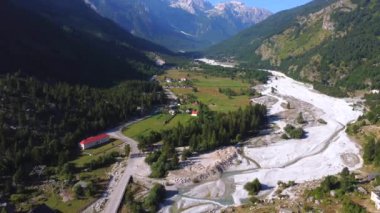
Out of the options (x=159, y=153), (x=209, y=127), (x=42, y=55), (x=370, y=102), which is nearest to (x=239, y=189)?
(x=159, y=153)

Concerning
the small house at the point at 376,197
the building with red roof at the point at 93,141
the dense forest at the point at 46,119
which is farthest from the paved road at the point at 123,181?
the small house at the point at 376,197

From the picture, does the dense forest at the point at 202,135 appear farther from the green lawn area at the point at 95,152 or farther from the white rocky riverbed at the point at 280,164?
the green lawn area at the point at 95,152

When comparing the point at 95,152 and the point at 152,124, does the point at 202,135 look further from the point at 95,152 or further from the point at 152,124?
the point at 152,124

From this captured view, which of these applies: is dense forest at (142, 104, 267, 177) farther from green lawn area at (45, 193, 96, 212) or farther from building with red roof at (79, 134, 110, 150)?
green lawn area at (45, 193, 96, 212)

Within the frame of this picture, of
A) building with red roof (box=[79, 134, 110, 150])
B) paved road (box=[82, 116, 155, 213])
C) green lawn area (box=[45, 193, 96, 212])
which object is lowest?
green lawn area (box=[45, 193, 96, 212])

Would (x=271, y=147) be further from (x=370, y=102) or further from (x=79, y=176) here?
(x=370, y=102)

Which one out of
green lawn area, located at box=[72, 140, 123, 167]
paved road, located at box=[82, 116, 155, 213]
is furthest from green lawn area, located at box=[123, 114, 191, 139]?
green lawn area, located at box=[72, 140, 123, 167]
